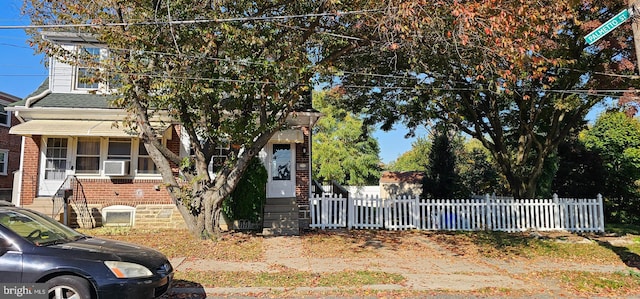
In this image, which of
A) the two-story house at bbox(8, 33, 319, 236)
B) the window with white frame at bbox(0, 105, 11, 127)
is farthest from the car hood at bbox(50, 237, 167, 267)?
the window with white frame at bbox(0, 105, 11, 127)

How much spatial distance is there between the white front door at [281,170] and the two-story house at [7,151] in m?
14.5

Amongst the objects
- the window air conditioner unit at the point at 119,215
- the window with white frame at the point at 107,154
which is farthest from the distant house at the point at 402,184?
the window air conditioner unit at the point at 119,215

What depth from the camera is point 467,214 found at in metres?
13.1

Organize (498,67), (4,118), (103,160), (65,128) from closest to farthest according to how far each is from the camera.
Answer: (498,67) < (65,128) < (103,160) < (4,118)

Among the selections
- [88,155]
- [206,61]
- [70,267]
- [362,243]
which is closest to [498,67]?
[362,243]

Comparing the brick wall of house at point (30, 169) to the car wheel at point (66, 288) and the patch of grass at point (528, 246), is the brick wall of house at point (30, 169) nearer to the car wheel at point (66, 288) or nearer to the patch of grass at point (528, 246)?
the car wheel at point (66, 288)

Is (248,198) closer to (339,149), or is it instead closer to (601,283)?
(601,283)

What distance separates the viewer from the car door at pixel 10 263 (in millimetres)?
4352

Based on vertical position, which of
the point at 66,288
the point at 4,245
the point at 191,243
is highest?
the point at 4,245

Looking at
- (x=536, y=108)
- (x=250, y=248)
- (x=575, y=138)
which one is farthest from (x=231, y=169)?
(x=575, y=138)

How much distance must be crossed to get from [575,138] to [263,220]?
1643 cm

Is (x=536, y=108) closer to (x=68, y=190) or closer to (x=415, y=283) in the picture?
(x=415, y=283)

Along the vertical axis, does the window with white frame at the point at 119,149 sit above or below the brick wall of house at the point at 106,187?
above

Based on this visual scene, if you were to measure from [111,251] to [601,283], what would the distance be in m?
8.17
